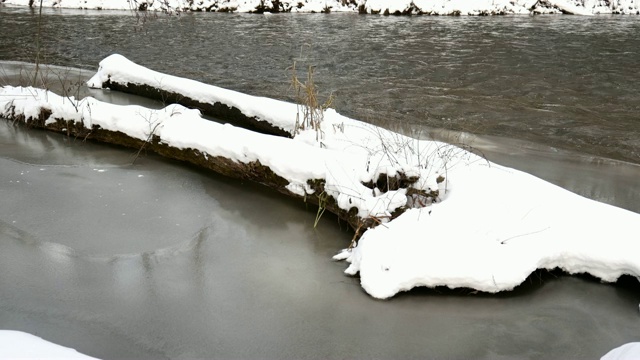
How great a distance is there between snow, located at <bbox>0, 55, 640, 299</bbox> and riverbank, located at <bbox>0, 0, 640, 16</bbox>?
731 inches

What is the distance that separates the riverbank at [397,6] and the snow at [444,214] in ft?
60.9

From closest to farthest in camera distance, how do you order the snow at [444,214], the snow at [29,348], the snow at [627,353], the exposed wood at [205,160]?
the snow at [627,353], the snow at [29,348], the snow at [444,214], the exposed wood at [205,160]

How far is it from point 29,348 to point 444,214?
2.62 m

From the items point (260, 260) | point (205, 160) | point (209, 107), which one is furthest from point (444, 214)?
point (209, 107)

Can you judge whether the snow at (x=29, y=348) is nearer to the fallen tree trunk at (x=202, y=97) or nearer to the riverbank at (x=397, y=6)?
the fallen tree trunk at (x=202, y=97)

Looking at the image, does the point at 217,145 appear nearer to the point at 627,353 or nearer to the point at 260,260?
the point at 260,260

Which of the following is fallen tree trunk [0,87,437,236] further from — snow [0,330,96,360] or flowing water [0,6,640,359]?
snow [0,330,96,360]

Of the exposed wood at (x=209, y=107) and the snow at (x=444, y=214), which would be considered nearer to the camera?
the snow at (x=444, y=214)

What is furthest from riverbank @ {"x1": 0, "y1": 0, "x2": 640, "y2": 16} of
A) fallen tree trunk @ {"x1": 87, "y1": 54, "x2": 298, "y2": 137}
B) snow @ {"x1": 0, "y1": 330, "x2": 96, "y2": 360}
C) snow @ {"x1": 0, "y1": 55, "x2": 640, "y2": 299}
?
snow @ {"x1": 0, "y1": 330, "x2": 96, "y2": 360}

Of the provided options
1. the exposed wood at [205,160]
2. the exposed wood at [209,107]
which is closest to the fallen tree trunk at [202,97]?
the exposed wood at [209,107]

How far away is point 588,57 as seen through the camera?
1352 centimetres

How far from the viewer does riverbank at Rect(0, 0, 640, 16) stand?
23.0 metres

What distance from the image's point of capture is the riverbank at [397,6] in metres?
23.0

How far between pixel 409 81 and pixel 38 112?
21.4 feet
